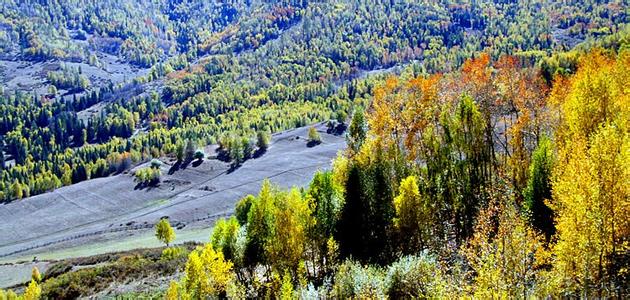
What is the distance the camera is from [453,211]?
2447 inches

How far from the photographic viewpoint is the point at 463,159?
228 feet

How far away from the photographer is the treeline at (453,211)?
33.2m

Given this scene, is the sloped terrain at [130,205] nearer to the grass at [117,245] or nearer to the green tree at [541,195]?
the grass at [117,245]

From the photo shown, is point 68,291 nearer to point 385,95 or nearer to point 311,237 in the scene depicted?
point 311,237

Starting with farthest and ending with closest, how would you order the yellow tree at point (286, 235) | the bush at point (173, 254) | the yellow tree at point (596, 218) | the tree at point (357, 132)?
the bush at point (173, 254) → the tree at point (357, 132) → the yellow tree at point (286, 235) → the yellow tree at point (596, 218)

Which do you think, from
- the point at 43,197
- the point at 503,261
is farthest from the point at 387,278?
the point at 43,197

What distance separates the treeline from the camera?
3319cm

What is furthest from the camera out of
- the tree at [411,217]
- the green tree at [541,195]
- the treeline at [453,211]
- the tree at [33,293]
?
the tree at [33,293]

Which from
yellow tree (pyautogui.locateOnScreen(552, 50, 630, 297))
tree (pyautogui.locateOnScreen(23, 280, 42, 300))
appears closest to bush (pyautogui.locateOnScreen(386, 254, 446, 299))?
yellow tree (pyautogui.locateOnScreen(552, 50, 630, 297))

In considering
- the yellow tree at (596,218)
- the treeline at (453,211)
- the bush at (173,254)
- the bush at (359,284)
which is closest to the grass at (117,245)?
the bush at (173,254)

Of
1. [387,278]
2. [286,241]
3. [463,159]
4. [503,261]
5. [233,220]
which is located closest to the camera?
[503,261]

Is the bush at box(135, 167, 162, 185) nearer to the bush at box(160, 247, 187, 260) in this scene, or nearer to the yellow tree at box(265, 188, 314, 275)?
the bush at box(160, 247, 187, 260)

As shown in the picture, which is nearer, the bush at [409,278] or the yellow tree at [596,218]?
the yellow tree at [596,218]

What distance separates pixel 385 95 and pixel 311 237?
77.0 feet
